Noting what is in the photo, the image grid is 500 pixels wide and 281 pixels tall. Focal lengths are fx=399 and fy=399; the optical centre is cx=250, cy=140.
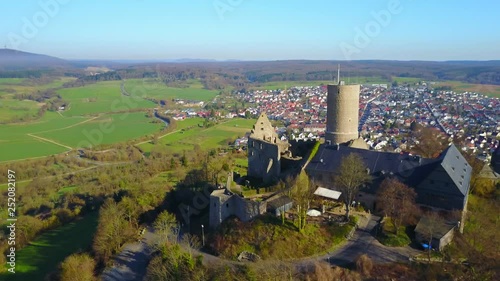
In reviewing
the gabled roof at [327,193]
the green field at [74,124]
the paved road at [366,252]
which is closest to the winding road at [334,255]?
the paved road at [366,252]

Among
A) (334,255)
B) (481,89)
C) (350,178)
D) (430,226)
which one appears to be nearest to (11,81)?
(350,178)

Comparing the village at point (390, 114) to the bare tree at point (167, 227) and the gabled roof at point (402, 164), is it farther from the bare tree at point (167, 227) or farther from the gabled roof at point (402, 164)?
the bare tree at point (167, 227)

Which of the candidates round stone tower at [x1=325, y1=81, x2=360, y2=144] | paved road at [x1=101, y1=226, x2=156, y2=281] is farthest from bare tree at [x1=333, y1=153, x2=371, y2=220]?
paved road at [x1=101, y1=226, x2=156, y2=281]

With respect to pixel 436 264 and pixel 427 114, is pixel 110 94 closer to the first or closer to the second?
pixel 427 114

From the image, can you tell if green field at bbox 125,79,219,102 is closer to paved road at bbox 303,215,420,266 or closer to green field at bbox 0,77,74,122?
green field at bbox 0,77,74,122

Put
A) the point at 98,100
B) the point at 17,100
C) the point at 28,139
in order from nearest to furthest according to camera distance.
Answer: the point at 28,139 → the point at 17,100 → the point at 98,100

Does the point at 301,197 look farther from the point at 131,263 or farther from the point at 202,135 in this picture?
the point at 202,135
